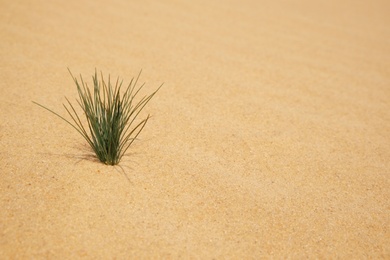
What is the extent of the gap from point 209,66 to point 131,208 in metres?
1.40

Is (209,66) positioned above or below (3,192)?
above

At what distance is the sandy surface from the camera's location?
113 centimetres

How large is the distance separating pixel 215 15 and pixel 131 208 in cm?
257

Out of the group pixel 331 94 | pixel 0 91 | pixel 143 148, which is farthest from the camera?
pixel 331 94

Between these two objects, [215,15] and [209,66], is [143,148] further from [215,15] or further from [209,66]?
[215,15]

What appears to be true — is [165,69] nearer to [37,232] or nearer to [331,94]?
[331,94]

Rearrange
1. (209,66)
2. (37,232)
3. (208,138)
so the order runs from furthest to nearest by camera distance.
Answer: (209,66) < (208,138) < (37,232)

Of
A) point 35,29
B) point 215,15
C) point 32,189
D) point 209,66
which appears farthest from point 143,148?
point 215,15

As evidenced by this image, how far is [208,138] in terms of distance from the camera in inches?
63.6

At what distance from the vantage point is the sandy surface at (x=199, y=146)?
1127mm

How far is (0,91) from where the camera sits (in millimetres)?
1749

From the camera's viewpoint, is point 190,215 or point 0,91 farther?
point 0,91

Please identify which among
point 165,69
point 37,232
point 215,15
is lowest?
point 37,232

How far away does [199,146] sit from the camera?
5.08 ft
